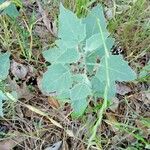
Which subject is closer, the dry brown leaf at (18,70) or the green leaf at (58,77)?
the green leaf at (58,77)

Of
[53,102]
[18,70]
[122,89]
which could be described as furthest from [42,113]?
[122,89]

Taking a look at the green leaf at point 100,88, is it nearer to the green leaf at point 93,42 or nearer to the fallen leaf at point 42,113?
the green leaf at point 93,42

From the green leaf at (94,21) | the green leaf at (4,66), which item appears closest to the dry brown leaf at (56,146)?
the green leaf at (4,66)

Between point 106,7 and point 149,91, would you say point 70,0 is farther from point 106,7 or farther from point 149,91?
point 149,91

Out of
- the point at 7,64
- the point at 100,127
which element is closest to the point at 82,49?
the point at 7,64

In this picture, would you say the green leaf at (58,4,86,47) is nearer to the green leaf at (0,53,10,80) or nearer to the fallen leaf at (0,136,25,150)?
the green leaf at (0,53,10,80)

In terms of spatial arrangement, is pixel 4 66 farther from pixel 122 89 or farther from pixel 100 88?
pixel 122 89
